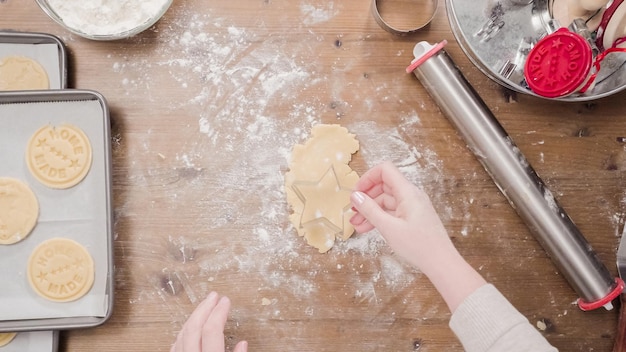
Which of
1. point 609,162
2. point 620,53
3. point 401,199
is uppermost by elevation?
point 620,53

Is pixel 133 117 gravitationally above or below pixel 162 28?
below

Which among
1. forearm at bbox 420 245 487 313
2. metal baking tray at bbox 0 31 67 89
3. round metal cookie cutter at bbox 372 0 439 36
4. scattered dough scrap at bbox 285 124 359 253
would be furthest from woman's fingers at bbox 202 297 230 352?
round metal cookie cutter at bbox 372 0 439 36

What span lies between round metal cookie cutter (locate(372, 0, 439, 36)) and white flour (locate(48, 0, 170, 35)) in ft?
1.35

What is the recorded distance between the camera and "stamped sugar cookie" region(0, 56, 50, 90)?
106cm

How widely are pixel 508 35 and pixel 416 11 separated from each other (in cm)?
19

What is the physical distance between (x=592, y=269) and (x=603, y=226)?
12 cm

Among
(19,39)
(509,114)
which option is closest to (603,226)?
(509,114)

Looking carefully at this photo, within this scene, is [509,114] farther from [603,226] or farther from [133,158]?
[133,158]

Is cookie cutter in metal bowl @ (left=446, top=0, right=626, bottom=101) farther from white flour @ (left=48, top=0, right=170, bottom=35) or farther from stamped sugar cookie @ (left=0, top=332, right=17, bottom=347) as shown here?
stamped sugar cookie @ (left=0, top=332, right=17, bottom=347)

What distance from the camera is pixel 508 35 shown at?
1.11 m

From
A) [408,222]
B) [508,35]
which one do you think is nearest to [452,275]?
[408,222]

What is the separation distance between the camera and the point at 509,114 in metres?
1.14

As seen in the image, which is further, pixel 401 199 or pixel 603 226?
pixel 603 226

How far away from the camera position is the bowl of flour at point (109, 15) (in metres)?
1.05
